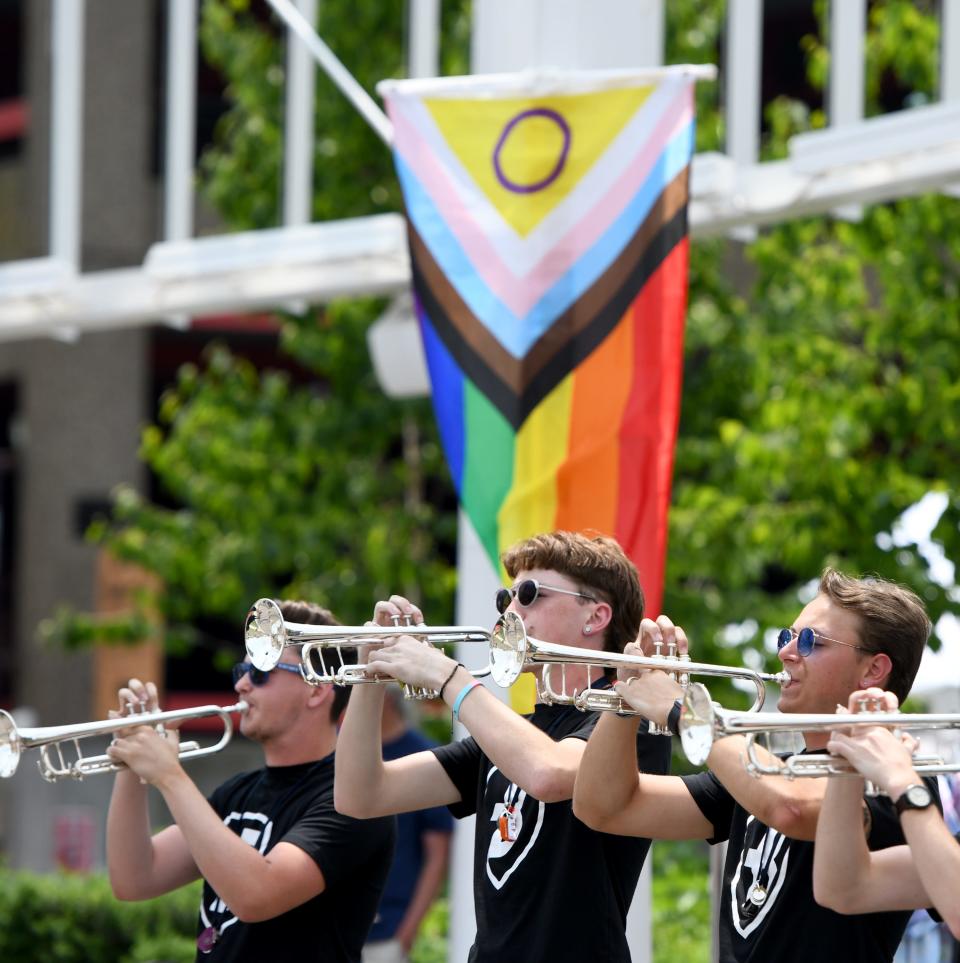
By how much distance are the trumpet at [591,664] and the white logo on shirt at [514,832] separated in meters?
0.23

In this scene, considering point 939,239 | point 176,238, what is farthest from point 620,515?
point 939,239

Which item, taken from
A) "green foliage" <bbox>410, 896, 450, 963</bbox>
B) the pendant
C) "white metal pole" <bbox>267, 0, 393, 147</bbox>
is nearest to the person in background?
"green foliage" <bbox>410, 896, 450, 963</bbox>

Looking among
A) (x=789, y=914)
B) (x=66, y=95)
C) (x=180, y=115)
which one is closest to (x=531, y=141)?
(x=789, y=914)

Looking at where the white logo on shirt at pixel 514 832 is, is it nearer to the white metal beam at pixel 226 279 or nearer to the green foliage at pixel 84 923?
the white metal beam at pixel 226 279

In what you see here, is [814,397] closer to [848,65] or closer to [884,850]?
[848,65]

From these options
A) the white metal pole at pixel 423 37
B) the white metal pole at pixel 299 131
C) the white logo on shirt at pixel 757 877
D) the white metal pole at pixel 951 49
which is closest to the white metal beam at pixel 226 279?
the white metal pole at pixel 299 131

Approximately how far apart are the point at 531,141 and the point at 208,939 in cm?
283

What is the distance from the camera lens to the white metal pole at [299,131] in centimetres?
855

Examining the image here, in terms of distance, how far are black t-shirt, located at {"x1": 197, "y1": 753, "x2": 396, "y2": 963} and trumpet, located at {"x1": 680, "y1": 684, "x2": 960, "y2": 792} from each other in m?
1.32

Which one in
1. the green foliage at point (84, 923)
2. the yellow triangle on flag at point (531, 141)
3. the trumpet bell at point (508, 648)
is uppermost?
the yellow triangle on flag at point (531, 141)

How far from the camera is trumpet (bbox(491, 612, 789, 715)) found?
3.77m

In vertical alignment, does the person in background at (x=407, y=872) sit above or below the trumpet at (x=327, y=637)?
below

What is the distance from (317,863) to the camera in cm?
455

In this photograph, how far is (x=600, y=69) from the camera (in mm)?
6457
